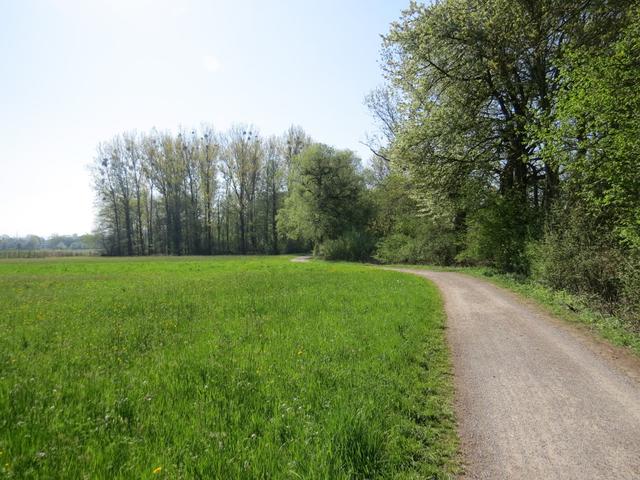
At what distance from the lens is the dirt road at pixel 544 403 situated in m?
3.68

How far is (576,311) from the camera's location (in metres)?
10.5

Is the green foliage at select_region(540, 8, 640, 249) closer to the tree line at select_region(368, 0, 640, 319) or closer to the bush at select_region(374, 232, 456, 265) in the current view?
the tree line at select_region(368, 0, 640, 319)

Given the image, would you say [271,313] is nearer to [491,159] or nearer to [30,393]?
[30,393]

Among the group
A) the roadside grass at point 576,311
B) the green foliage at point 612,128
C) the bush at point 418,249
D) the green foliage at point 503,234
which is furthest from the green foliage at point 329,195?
the green foliage at point 612,128

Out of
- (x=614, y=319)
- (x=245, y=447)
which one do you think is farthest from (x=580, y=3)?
(x=245, y=447)

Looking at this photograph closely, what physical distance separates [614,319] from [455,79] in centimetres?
1509

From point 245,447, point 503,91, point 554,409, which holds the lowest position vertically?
point 554,409

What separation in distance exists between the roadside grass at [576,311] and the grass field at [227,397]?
148 inches

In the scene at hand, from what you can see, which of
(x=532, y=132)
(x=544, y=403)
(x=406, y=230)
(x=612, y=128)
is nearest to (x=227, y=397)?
(x=544, y=403)

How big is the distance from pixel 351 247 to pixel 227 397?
35.6 metres

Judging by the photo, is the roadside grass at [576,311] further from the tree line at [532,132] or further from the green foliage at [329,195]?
the green foliage at [329,195]

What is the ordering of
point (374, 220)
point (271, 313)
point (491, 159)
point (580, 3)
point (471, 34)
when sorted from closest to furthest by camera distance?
point (271, 313), point (580, 3), point (471, 34), point (491, 159), point (374, 220)

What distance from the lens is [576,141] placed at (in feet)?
43.9

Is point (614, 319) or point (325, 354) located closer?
point (325, 354)
